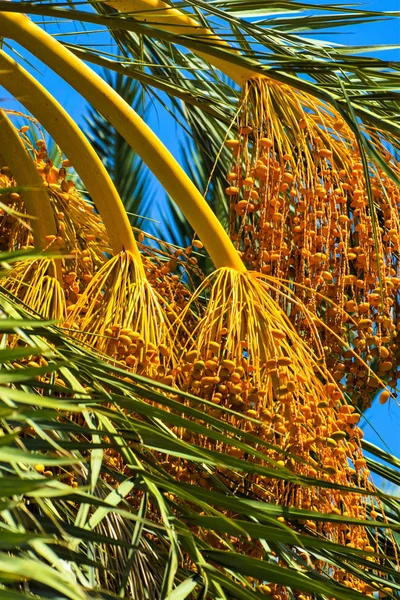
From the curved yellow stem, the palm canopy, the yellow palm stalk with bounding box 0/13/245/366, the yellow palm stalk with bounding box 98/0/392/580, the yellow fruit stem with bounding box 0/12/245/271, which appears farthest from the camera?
the curved yellow stem

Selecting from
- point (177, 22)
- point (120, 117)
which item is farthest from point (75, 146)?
point (177, 22)

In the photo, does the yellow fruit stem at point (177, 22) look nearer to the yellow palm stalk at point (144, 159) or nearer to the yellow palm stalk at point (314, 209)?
the yellow palm stalk at point (314, 209)

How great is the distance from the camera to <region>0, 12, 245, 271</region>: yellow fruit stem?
1.96 meters

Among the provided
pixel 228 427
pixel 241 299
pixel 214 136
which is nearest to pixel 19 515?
pixel 228 427

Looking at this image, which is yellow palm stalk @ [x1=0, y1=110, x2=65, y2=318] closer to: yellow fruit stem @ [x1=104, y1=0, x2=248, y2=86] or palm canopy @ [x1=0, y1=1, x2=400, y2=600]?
palm canopy @ [x1=0, y1=1, x2=400, y2=600]

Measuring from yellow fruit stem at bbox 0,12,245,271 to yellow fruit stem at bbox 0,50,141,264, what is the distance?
0.02 meters

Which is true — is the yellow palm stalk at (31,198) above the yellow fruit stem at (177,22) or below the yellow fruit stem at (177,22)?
below

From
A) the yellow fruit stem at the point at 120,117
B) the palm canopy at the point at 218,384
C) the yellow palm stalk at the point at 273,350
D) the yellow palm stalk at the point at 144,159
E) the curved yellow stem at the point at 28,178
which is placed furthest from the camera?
the curved yellow stem at the point at 28,178

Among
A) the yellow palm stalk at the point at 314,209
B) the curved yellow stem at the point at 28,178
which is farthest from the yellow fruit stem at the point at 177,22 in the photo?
the curved yellow stem at the point at 28,178

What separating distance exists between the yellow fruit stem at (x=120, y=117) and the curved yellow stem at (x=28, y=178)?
0.15 metres

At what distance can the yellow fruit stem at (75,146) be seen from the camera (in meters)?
2.04

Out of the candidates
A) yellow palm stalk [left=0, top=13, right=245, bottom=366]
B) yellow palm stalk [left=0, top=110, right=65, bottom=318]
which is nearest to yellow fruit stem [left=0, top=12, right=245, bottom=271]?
yellow palm stalk [left=0, top=13, right=245, bottom=366]

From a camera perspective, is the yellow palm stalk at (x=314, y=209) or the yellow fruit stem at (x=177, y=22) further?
the yellow fruit stem at (x=177, y=22)

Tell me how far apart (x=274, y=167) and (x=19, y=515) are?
1117mm
